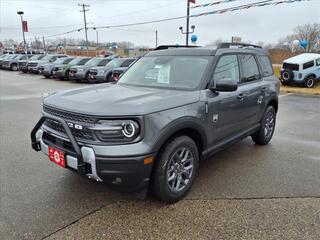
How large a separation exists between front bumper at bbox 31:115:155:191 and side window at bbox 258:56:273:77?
3209mm

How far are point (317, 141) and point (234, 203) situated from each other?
10.9 ft

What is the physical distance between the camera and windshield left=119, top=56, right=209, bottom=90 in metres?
3.53

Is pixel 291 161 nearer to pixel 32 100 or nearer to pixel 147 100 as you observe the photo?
pixel 147 100

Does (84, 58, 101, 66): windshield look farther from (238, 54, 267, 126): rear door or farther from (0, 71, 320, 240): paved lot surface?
(238, 54, 267, 126): rear door

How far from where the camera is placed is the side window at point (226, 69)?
3.63 meters

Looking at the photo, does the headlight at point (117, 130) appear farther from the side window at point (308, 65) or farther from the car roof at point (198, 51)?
the side window at point (308, 65)

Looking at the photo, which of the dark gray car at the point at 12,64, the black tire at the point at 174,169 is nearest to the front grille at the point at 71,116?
the black tire at the point at 174,169

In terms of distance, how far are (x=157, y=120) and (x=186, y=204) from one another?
1.12 metres

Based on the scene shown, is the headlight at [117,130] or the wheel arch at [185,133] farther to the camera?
the wheel arch at [185,133]

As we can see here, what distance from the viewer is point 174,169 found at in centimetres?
309

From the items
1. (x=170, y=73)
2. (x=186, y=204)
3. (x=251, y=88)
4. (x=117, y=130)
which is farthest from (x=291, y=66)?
(x=117, y=130)

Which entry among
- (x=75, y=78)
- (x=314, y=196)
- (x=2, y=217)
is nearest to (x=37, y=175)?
(x=2, y=217)

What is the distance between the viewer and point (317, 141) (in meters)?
5.48

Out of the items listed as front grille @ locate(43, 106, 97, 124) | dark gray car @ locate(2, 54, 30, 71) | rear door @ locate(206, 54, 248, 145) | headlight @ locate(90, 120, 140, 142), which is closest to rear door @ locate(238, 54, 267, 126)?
rear door @ locate(206, 54, 248, 145)
